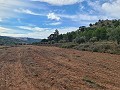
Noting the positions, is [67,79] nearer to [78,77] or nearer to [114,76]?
[78,77]

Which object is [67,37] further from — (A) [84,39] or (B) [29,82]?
(B) [29,82]

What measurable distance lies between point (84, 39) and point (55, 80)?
207 ft

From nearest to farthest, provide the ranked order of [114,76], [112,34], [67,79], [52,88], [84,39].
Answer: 1. [52,88]
2. [67,79]
3. [114,76]
4. [112,34]
5. [84,39]

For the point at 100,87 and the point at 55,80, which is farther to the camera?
the point at 55,80

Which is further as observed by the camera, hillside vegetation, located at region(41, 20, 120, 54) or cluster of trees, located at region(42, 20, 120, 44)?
cluster of trees, located at region(42, 20, 120, 44)

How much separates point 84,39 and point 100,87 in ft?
213

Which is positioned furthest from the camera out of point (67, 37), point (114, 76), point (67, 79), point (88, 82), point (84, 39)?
point (67, 37)

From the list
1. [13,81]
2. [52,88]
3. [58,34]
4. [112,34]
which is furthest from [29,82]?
[58,34]

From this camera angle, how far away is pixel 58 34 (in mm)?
129625

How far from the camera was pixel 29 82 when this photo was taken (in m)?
14.8

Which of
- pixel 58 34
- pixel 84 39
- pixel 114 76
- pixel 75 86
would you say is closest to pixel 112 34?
pixel 84 39

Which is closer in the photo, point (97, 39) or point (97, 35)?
point (97, 39)

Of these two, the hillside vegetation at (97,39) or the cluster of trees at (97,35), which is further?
the cluster of trees at (97,35)

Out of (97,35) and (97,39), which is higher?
(97,35)
